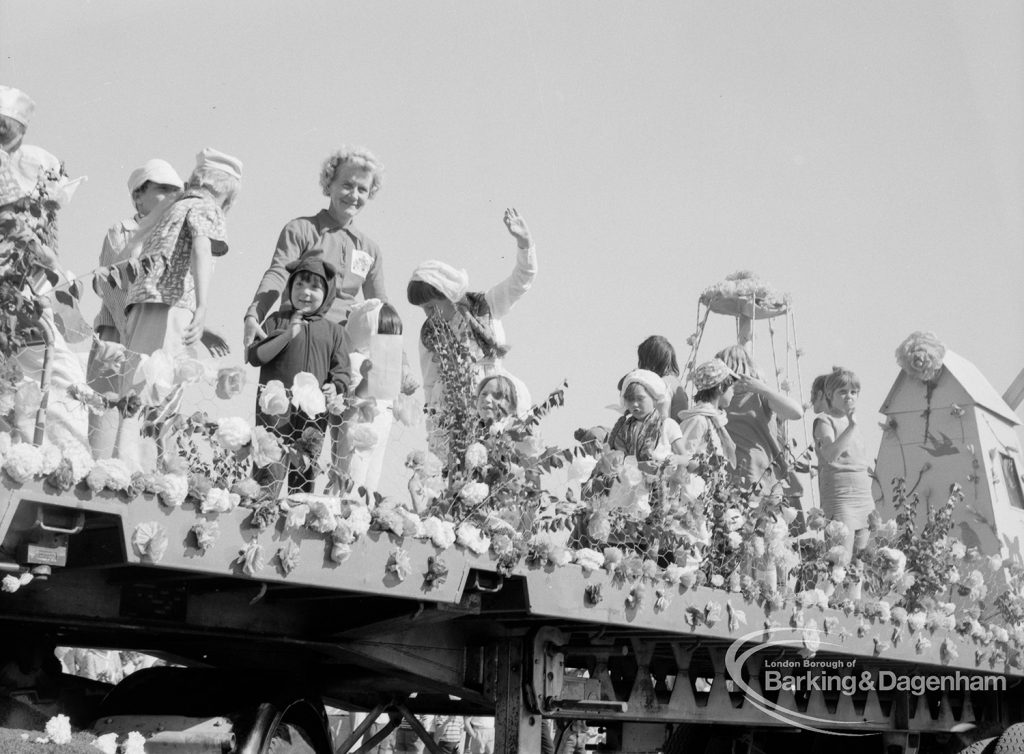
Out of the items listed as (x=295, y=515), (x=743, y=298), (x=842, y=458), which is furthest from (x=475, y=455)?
(x=743, y=298)

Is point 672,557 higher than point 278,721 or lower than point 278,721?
higher

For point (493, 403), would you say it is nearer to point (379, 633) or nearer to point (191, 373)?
point (379, 633)

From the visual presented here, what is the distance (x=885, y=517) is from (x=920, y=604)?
8.18 ft

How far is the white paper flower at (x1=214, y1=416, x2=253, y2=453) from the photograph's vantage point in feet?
15.5

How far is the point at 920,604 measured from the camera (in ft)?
27.6

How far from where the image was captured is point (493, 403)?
19.4 ft

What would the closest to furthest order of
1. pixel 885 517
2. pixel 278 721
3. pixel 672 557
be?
1. pixel 278 721
2. pixel 672 557
3. pixel 885 517

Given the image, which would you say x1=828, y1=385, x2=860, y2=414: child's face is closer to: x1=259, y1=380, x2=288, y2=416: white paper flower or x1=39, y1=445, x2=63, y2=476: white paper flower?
x1=259, y1=380, x2=288, y2=416: white paper flower

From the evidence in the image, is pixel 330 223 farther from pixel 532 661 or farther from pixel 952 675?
pixel 952 675

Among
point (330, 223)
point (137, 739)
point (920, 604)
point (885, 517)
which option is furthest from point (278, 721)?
point (885, 517)

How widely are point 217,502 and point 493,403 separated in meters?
1.66

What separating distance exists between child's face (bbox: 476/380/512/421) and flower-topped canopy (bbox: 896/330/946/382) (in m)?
6.11

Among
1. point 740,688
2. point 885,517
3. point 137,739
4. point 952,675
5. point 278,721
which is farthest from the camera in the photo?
point 885,517

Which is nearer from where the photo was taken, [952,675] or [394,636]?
[394,636]
